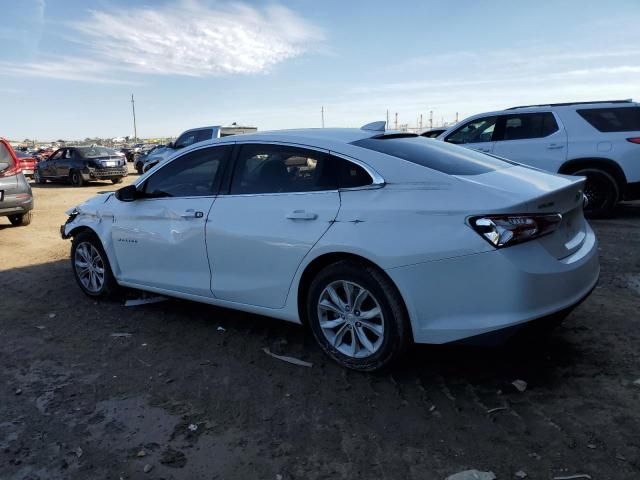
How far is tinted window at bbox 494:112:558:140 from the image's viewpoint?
344 inches

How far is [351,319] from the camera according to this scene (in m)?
3.49

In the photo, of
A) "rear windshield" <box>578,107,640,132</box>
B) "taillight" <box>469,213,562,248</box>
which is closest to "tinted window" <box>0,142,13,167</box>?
"taillight" <box>469,213,562,248</box>

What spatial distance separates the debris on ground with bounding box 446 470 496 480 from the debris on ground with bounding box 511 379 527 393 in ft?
2.84

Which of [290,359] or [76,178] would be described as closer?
[290,359]

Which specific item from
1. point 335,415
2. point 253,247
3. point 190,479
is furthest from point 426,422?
point 253,247

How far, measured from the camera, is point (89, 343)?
4.29 metres

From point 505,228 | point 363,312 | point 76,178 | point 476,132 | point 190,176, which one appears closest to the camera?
point 505,228

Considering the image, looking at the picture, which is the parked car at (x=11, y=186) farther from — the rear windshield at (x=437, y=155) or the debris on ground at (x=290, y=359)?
the rear windshield at (x=437, y=155)

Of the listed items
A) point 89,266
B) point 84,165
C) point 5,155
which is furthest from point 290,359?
point 84,165

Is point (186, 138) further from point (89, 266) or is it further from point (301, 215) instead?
point (301, 215)

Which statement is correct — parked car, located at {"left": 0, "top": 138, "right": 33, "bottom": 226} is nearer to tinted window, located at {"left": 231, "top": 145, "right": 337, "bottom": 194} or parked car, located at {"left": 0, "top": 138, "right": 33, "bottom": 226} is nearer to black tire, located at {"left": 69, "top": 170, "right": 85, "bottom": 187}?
tinted window, located at {"left": 231, "top": 145, "right": 337, "bottom": 194}

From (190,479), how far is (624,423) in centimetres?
226

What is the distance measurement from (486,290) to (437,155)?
115 cm

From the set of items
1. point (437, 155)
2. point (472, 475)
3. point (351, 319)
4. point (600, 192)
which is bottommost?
point (472, 475)
